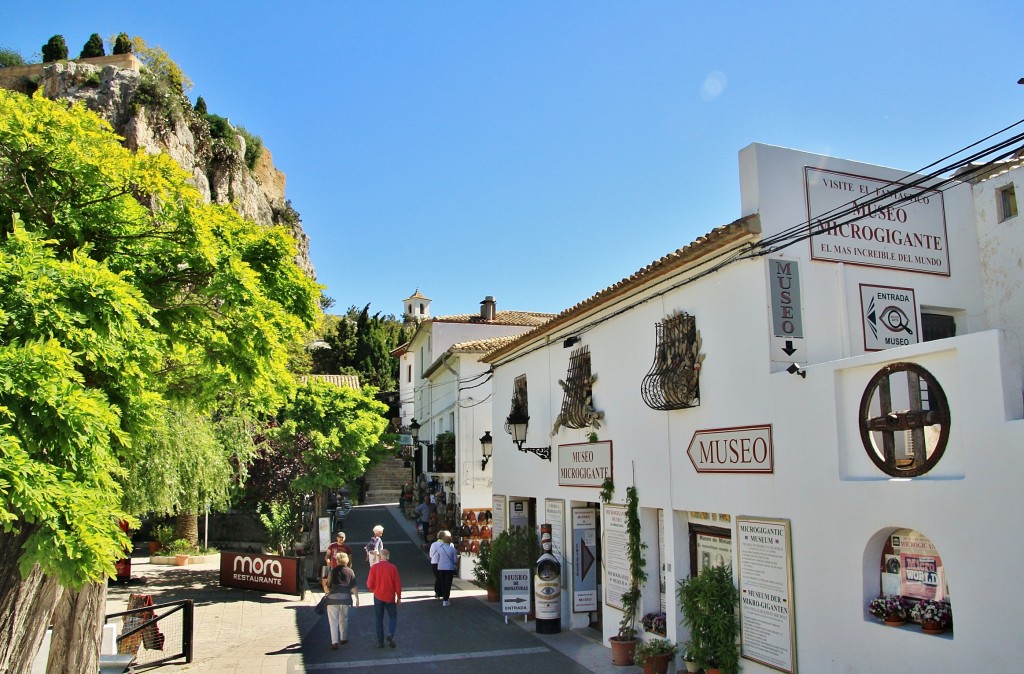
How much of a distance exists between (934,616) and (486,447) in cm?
1468

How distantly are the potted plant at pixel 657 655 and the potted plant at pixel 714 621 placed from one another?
0.75 m

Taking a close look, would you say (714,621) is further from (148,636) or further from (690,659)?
(148,636)

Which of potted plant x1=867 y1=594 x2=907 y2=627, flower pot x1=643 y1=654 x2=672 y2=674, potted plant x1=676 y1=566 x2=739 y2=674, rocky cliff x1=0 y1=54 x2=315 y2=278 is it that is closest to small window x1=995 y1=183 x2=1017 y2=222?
potted plant x1=867 y1=594 x2=907 y2=627

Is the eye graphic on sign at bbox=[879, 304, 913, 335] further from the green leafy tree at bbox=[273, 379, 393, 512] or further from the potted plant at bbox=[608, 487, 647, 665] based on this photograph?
the green leafy tree at bbox=[273, 379, 393, 512]

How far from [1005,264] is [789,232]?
9.77 ft

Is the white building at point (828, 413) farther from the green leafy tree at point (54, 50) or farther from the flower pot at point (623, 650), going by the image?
the green leafy tree at point (54, 50)

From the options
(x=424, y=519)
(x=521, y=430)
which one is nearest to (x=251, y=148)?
(x=424, y=519)

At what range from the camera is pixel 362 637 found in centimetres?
1291

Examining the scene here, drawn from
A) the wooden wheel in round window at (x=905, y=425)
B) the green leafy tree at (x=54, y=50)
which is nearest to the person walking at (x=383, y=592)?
the wooden wheel in round window at (x=905, y=425)

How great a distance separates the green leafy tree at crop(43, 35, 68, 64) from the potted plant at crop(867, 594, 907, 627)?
5110 cm

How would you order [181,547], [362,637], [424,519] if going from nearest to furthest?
[362,637] → [181,547] → [424,519]

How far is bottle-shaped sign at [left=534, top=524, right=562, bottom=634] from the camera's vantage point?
12828mm

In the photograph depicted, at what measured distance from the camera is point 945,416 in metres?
6.17

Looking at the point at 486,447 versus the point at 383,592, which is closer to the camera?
the point at 383,592
